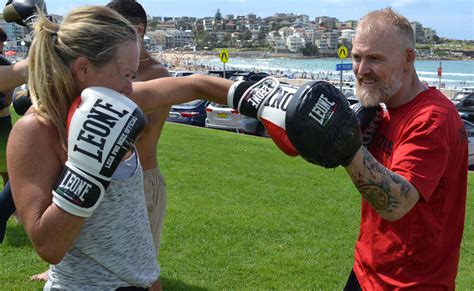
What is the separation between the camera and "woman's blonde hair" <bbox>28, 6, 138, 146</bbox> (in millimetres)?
1783

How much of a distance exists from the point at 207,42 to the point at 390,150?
16346cm

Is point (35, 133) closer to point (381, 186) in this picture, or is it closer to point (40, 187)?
point (40, 187)

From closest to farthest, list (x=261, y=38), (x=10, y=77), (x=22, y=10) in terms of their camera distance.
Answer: (x=10, y=77) → (x=22, y=10) → (x=261, y=38)

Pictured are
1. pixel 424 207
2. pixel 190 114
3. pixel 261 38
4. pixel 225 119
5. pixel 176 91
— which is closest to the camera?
pixel 424 207

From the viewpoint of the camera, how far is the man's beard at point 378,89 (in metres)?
2.36

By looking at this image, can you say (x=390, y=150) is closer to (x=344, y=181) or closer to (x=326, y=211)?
(x=326, y=211)

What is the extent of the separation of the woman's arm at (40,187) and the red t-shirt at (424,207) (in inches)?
47.1

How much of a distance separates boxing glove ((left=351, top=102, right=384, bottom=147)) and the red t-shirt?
6cm

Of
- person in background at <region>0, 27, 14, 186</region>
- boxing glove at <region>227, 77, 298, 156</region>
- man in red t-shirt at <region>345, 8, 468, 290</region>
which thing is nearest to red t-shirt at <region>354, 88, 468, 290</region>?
man in red t-shirt at <region>345, 8, 468, 290</region>

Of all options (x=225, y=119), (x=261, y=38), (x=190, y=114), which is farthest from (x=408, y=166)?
(x=261, y=38)

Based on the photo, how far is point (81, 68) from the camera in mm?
1806

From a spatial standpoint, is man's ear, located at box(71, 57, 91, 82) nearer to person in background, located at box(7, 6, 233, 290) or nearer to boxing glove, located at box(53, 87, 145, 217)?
person in background, located at box(7, 6, 233, 290)

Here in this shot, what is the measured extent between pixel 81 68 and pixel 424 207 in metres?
1.41

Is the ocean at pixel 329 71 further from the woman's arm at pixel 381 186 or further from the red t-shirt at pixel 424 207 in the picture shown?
the woman's arm at pixel 381 186
